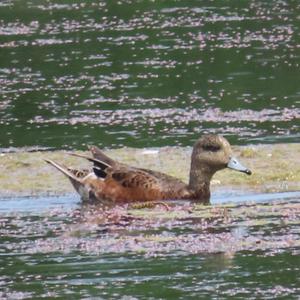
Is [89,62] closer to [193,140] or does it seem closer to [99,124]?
[99,124]

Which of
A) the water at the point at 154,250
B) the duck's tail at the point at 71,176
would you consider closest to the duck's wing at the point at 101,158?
the duck's tail at the point at 71,176

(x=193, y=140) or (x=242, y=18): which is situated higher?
(x=242, y=18)

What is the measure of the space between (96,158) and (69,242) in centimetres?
255

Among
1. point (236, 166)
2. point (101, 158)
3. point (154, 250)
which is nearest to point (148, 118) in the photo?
point (101, 158)

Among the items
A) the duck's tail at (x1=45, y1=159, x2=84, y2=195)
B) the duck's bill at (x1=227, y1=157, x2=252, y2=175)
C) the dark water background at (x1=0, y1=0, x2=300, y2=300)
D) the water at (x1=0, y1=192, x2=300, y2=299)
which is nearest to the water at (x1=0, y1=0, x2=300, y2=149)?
the dark water background at (x1=0, y1=0, x2=300, y2=300)

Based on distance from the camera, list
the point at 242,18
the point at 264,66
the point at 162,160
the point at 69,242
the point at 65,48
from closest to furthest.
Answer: the point at 69,242
the point at 162,160
the point at 264,66
the point at 65,48
the point at 242,18

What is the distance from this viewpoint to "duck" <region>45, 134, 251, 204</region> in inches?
515

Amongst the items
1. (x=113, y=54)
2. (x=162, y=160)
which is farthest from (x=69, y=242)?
(x=113, y=54)

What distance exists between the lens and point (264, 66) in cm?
2055

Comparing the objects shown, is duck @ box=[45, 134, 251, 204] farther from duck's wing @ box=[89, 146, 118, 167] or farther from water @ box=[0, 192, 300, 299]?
water @ box=[0, 192, 300, 299]

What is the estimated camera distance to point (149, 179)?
13.1 m

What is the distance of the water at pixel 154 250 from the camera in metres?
9.46

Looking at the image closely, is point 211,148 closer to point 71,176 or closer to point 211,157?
point 211,157

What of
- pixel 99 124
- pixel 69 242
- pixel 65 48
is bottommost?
pixel 69 242
